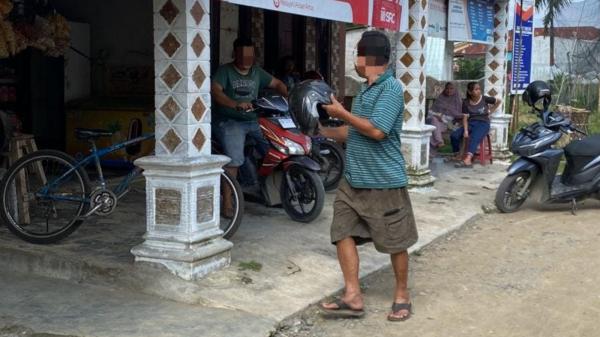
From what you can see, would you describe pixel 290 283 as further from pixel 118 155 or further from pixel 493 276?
pixel 118 155

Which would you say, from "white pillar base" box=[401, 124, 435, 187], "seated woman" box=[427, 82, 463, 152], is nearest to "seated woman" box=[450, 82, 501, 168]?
"seated woman" box=[427, 82, 463, 152]

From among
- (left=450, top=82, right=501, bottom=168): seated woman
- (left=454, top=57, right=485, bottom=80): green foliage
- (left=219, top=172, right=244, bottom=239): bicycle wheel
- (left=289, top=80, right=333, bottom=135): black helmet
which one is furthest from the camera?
(left=454, top=57, right=485, bottom=80): green foliage

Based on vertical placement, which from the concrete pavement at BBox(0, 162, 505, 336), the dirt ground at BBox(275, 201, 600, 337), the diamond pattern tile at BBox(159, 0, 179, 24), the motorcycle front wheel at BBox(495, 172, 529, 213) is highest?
the diamond pattern tile at BBox(159, 0, 179, 24)

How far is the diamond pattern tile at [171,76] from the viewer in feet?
16.5

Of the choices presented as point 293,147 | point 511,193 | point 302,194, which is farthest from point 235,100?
point 511,193

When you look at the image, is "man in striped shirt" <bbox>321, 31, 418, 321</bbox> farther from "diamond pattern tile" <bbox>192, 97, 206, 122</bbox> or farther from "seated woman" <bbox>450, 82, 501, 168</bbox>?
"seated woman" <bbox>450, 82, 501, 168</bbox>

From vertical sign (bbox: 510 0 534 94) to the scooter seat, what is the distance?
567 centimetres

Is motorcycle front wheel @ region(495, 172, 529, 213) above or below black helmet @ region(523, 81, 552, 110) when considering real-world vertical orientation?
below

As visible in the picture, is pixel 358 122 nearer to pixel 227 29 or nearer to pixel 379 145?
pixel 379 145

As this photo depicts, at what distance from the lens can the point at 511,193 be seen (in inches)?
325

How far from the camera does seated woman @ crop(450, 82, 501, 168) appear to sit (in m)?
11.0

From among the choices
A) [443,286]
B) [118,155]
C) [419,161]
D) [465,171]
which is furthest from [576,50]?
[443,286]

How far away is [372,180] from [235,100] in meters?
2.46

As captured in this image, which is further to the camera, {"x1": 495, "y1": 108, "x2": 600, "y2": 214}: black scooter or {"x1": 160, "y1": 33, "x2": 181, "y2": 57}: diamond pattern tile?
{"x1": 495, "y1": 108, "x2": 600, "y2": 214}: black scooter
